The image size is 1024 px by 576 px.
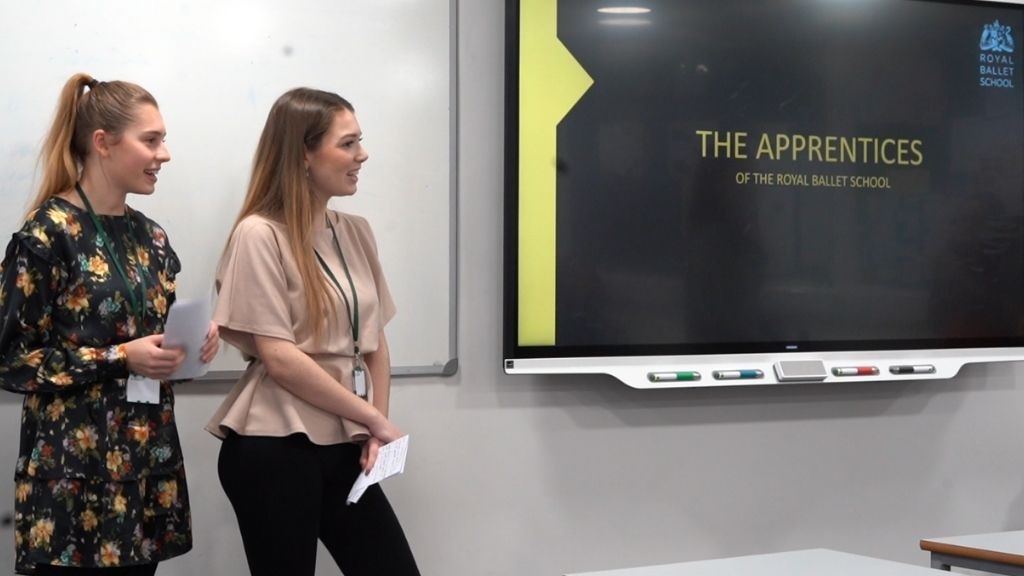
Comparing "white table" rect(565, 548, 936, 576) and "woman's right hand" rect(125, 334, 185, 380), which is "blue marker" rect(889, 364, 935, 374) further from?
"woman's right hand" rect(125, 334, 185, 380)

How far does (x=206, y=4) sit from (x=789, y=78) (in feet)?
5.65

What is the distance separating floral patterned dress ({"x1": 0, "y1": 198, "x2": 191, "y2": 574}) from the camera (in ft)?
6.70

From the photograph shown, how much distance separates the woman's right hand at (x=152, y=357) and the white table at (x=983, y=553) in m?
Result: 1.65

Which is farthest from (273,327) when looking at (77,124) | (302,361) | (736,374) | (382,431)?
(736,374)

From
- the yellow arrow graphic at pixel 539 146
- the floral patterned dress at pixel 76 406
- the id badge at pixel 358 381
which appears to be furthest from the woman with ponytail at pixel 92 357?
the yellow arrow graphic at pixel 539 146

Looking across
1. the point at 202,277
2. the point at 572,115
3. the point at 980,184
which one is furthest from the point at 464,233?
the point at 980,184

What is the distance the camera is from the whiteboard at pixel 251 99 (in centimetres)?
264

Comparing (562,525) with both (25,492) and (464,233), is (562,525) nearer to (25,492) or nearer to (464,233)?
(464,233)

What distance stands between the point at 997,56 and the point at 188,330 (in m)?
2.78

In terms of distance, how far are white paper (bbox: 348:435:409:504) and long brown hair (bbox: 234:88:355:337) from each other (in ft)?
0.93

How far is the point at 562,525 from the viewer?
322 cm

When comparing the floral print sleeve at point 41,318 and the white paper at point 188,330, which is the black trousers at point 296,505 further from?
the floral print sleeve at point 41,318

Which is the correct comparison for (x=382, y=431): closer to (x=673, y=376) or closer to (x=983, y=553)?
(x=673, y=376)

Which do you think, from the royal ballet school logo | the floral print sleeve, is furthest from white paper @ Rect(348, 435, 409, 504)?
the royal ballet school logo
